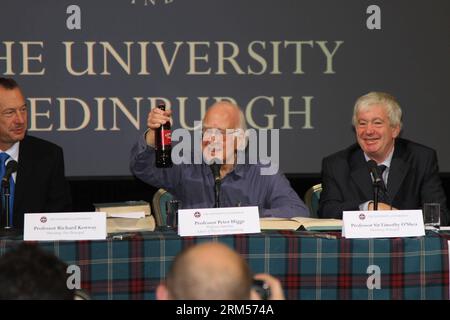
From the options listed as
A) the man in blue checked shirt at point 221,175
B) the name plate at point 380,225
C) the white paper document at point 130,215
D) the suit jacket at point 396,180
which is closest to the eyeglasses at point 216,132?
the man in blue checked shirt at point 221,175

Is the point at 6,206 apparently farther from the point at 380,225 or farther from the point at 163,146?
the point at 380,225

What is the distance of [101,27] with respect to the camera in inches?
246

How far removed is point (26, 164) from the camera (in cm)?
461

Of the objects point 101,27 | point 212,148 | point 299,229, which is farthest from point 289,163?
point 299,229

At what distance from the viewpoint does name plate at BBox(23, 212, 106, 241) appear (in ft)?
10.9

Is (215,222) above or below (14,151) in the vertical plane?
below

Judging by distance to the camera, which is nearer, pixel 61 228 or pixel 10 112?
pixel 61 228

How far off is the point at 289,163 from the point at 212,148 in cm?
208

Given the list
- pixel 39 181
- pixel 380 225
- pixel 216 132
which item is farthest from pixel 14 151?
pixel 380 225

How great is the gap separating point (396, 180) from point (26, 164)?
1.96 metres

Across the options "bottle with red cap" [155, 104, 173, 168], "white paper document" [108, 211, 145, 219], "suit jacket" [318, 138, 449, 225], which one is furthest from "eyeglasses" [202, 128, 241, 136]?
"white paper document" [108, 211, 145, 219]

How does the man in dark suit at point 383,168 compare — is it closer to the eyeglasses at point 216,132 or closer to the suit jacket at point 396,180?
the suit jacket at point 396,180

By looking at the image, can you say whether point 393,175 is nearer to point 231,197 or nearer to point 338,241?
point 231,197

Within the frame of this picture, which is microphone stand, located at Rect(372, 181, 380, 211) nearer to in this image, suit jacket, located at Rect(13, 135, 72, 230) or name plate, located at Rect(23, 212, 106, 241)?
name plate, located at Rect(23, 212, 106, 241)
